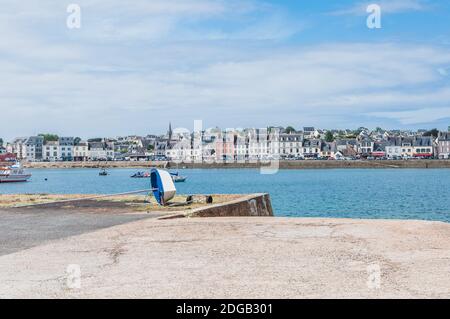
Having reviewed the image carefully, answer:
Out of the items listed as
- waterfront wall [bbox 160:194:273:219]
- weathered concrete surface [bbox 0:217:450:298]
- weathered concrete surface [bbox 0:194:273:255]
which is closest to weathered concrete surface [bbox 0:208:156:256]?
weathered concrete surface [bbox 0:194:273:255]

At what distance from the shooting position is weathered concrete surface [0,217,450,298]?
8000 mm

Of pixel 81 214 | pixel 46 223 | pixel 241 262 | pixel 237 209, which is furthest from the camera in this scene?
pixel 237 209

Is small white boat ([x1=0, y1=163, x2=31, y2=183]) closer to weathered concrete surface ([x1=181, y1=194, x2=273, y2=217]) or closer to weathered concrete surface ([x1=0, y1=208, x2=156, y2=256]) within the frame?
weathered concrete surface ([x1=181, y1=194, x2=273, y2=217])

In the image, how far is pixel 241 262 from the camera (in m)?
9.98

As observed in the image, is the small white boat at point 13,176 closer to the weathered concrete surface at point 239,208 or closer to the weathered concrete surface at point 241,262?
the weathered concrete surface at point 239,208

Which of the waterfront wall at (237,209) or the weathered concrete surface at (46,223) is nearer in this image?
the weathered concrete surface at (46,223)

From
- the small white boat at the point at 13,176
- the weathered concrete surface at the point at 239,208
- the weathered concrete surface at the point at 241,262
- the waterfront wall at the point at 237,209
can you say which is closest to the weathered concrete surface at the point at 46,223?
the weathered concrete surface at the point at 241,262

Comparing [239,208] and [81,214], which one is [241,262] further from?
[239,208]

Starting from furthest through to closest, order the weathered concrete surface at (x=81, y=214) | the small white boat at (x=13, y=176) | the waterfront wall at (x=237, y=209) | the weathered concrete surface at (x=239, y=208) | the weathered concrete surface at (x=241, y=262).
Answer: the small white boat at (x=13, y=176) < the weathered concrete surface at (x=239, y=208) < the waterfront wall at (x=237, y=209) < the weathered concrete surface at (x=81, y=214) < the weathered concrete surface at (x=241, y=262)

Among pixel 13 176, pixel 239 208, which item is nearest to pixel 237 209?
pixel 239 208

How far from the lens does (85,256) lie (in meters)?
10.9

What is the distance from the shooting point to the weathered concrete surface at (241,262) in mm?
8000
